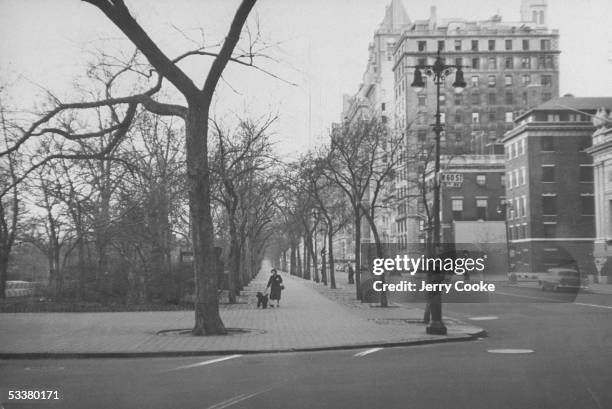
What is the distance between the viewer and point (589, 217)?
6938 cm

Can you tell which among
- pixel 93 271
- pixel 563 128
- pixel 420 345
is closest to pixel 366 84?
pixel 563 128

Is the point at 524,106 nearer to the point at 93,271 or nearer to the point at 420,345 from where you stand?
the point at 93,271

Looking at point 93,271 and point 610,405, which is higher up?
point 93,271

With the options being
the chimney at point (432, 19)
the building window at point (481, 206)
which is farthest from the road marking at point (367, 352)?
the chimney at point (432, 19)

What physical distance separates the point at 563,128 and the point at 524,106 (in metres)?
27.3

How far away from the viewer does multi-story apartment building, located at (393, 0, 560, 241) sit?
96062 mm

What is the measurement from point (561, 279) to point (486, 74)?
61.5m

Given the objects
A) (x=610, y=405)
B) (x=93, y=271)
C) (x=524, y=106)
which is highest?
(x=524, y=106)

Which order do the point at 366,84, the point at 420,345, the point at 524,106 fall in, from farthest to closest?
1. the point at 366,84
2. the point at 524,106
3. the point at 420,345

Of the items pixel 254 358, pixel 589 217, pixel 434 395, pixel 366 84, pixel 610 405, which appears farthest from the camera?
pixel 366 84

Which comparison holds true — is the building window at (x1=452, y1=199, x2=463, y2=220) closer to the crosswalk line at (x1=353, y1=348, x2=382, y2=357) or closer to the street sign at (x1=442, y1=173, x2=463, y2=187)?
the street sign at (x1=442, y1=173, x2=463, y2=187)

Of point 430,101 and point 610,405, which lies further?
point 430,101

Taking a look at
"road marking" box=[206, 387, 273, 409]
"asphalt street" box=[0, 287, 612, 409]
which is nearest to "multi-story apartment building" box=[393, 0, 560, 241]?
"asphalt street" box=[0, 287, 612, 409]

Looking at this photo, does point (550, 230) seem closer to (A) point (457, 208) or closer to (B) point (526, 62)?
(A) point (457, 208)
